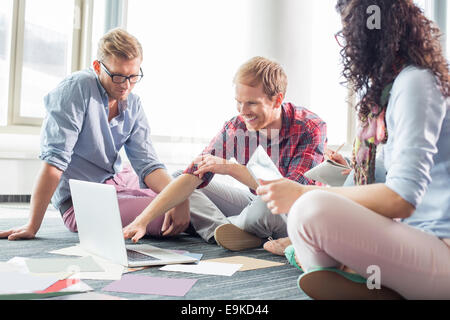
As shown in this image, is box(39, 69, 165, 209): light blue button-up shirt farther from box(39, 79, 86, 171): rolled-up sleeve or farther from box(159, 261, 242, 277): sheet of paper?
box(159, 261, 242, 277): sheet of paper

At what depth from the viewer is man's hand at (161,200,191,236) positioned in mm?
1998

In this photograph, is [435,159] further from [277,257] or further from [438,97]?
[277,257]

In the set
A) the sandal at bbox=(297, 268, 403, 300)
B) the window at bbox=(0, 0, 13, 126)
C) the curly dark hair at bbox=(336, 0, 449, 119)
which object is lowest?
the sandal at bbox=(297, 268, 403, 300)

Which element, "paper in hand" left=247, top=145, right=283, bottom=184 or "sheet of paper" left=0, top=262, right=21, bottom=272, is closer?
"paper in hand" left=247, top=145, right=283, bottom=184

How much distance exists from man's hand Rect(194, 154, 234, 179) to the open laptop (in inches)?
12.1

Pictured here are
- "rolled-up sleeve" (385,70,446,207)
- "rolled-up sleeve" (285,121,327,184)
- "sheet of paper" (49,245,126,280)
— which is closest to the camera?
"rolled-up sleeve" (385,70,446,207)

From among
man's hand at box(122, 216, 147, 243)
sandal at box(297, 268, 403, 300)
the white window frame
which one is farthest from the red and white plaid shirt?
the white window frame

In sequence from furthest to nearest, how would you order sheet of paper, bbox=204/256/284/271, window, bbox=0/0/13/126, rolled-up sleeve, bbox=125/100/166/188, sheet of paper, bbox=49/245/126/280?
window, bbox=0/0/13/126
rolled-up sleeve, bbox=125/100/166/188
sheet of paper, bbox=204/256/284/271
sheet of paper, bbox=49/245/126/280

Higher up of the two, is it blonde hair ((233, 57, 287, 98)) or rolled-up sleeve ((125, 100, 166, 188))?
blonde hair ((233, 57, 287, 98))

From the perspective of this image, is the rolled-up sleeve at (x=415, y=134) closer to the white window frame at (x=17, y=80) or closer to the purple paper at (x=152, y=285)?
the purple paper at (x=152, y=285)

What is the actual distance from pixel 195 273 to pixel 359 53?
77 cm

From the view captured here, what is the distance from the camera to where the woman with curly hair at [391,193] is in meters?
0.95

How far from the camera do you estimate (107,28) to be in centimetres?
384

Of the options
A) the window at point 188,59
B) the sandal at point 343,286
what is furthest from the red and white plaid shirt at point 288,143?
the window at point 188,59
